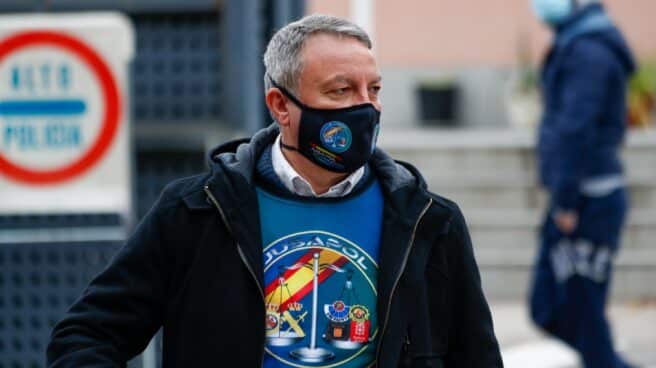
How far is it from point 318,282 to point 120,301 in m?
0.38

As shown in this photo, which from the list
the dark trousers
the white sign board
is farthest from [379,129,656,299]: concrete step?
the white sign board

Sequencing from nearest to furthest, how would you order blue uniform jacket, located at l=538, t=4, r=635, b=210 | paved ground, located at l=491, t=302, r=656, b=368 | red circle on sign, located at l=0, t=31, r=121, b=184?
red circle on sign, located at l=0, t=31, r=121, b=184 → blue uniform jacket, located at l=538, t=4, r=635, b=210 → paved ground, located at l=491, t=302, r=656, b=368

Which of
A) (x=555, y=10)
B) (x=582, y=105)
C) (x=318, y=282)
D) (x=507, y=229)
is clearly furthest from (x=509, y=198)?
(x=318, y=282)

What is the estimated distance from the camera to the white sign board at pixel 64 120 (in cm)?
472

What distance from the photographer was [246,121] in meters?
5.81

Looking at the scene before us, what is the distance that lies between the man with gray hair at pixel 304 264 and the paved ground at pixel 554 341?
16.3ft

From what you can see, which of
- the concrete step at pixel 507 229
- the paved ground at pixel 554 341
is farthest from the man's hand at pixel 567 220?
the concrete step at pixel 507 229

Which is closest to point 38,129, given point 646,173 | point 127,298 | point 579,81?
point 127,298

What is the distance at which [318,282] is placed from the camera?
2822 millimetres

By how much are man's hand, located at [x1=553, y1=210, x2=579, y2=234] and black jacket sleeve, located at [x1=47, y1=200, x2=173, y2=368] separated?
403 cm

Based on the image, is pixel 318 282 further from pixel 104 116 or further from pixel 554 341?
pixel 554 341

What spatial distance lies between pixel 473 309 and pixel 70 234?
232 cm

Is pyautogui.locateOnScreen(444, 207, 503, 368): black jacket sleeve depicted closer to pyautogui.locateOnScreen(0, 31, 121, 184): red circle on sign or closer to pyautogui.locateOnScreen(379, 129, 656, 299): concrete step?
pyautogui.locateOnScreen(0, 31, 121, 184): red circle on sign

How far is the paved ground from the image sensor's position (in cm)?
791
